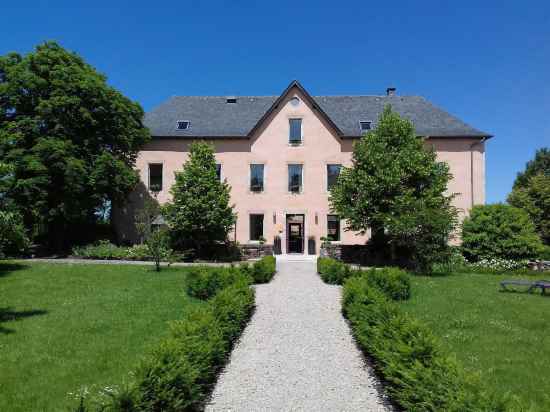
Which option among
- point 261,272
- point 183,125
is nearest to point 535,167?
point 183,125

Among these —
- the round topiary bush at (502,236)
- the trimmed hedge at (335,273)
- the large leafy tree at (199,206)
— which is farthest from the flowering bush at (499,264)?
the large leafy tree at (199,206)

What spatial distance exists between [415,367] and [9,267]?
1980 centimetres

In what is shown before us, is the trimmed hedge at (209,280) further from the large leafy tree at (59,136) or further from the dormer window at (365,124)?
the dormer window at (365,124)

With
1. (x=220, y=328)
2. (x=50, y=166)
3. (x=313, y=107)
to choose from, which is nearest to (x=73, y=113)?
Result: (x=50, y=166)

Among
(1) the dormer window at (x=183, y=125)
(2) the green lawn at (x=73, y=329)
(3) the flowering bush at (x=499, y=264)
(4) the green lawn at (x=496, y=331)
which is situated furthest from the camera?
(1) the dormer window at (x=183, y=125)

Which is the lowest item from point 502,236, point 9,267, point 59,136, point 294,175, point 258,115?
point 9,267

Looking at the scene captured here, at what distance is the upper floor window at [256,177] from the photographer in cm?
2716

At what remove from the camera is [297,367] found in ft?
21.5

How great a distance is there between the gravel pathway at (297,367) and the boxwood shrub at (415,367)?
0.49 metres

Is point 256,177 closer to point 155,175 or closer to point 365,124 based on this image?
point 155,175

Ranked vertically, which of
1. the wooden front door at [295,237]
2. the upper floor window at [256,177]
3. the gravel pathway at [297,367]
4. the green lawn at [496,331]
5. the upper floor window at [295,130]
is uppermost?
the upper floor window at [295,130]

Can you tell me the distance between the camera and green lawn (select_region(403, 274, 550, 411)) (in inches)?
222

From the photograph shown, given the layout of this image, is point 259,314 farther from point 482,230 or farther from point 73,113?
point 73,113

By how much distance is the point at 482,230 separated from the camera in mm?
21547
